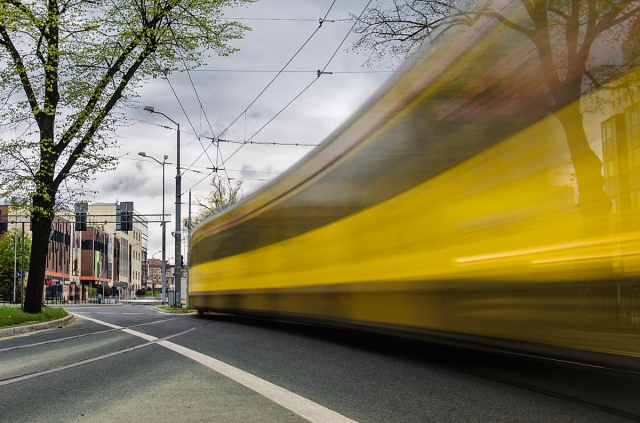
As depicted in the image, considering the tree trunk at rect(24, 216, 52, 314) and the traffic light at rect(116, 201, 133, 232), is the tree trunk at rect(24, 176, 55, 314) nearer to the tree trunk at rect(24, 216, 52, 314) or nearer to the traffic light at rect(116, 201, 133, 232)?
the tree trunk at rect(24, 216, 52, 314)

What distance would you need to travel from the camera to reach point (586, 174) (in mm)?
3980

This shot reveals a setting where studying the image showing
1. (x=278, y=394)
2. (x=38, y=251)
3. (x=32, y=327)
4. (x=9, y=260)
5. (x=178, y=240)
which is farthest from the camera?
(x=9, y=260)

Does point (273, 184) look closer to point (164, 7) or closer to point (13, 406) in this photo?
point (13, 406)

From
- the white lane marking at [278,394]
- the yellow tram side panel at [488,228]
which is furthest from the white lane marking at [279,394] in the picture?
the yellow tram side panel at [488,228]

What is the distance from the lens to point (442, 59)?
5.78 metres

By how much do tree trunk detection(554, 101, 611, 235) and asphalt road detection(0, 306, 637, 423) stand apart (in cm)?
121

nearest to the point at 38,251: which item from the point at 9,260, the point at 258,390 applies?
the point at 258,390

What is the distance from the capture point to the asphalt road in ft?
13.6

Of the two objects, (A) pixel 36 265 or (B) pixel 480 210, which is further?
(A) pixel 36 265

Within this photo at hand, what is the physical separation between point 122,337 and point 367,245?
5526 millimetres

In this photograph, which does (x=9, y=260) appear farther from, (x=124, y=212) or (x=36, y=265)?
(x=36, y=265)

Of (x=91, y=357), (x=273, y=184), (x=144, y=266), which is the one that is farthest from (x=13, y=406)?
(x=144, y=266)

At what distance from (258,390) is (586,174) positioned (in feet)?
9.45

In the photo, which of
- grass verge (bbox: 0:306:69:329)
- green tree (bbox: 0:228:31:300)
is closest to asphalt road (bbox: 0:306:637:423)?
grass verge (bbox: 0:306:69:329)
